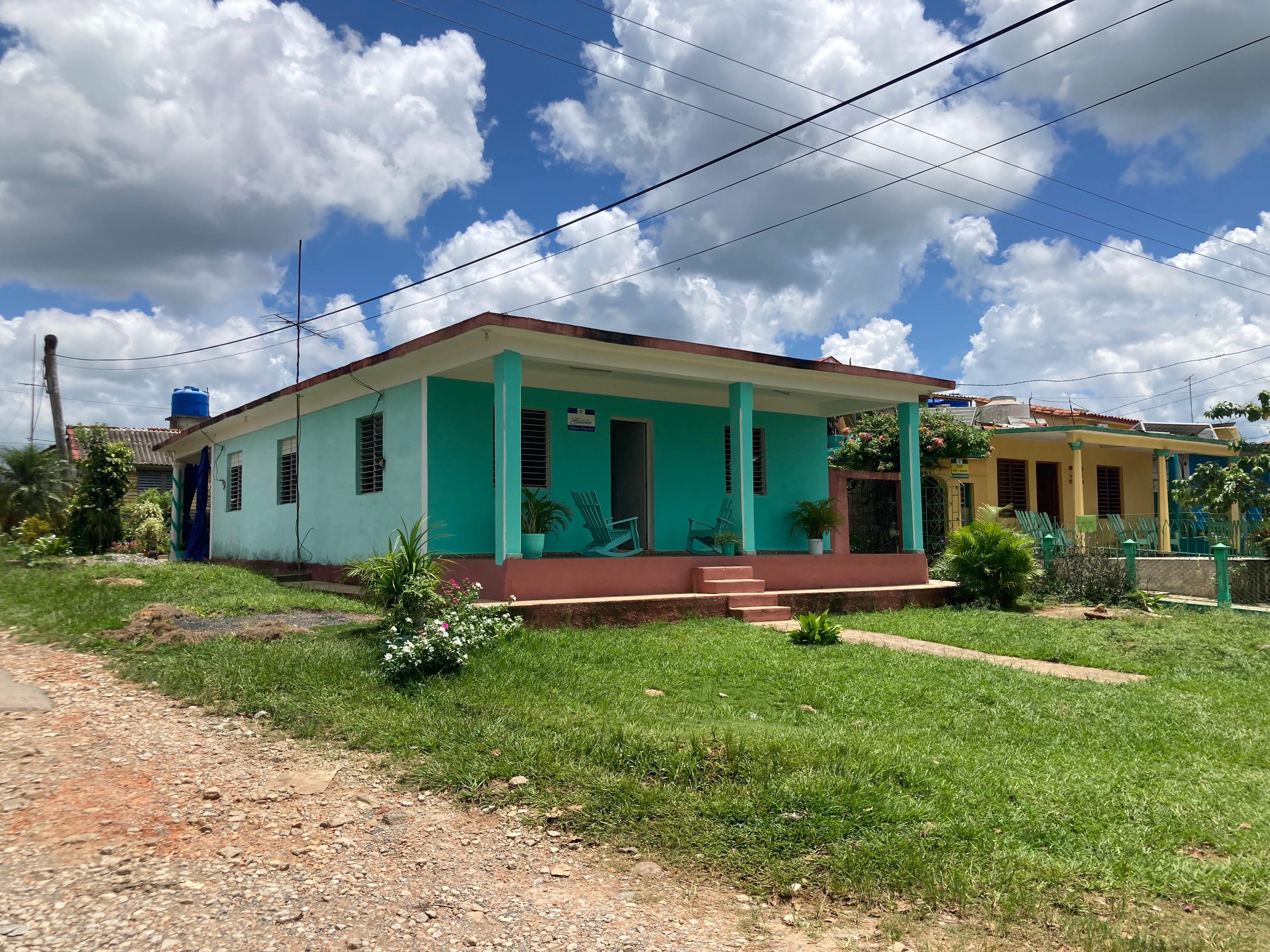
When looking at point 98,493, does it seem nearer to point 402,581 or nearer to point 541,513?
point 541,513

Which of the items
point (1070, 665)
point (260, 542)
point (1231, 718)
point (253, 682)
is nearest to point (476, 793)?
point (253, 682)

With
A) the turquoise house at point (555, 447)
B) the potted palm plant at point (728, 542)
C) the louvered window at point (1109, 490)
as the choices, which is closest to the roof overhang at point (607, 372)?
the turquoise house at point (555, 447)

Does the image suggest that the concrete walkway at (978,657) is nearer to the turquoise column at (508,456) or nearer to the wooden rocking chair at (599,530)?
the wooden rocking chair at (599,530)

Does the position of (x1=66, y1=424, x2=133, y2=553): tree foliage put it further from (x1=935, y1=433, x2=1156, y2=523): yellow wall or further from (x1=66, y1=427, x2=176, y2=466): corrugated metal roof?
(x1=935, y1=433, x2=1156, y2=523): yellow wall

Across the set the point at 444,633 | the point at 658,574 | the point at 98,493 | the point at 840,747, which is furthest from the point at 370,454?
the point at 98,493

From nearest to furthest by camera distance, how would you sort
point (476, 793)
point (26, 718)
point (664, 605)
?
1. point (476, 793)
2. point (26, 718)
3. point (664, 605)

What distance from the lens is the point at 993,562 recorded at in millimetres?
13117

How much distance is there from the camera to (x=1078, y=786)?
4922 millimetres

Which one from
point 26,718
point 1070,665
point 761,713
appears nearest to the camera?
point 26,718

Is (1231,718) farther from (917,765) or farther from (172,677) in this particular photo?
(172,677)

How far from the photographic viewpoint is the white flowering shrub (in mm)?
6762

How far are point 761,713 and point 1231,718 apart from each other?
3.49m

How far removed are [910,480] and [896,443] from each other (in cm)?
434

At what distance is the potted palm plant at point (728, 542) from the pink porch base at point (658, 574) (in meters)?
Answer: 0.33
